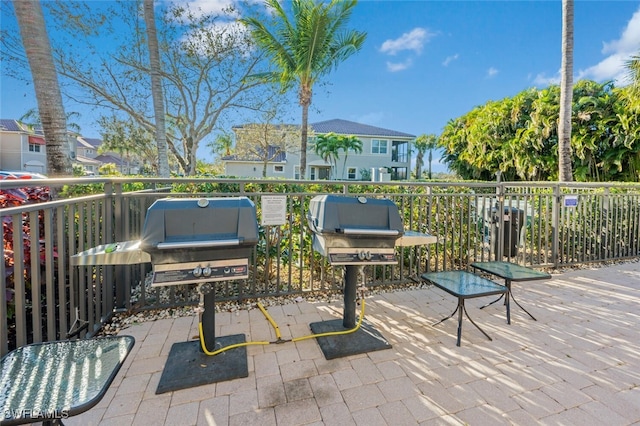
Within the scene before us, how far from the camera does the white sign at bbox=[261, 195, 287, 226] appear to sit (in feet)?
9.48

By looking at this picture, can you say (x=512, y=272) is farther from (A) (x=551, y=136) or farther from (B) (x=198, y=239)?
(A) (x=551, y=136)

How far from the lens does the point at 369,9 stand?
9.09 meters

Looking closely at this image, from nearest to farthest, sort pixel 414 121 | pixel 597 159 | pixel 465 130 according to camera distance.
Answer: pixel 597 159 → pixel 465 130 → pixel 414 121

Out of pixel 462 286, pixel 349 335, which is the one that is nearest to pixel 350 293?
pixel 349 335

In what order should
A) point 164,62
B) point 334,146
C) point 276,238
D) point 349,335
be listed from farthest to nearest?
point 334,146 < point 164,62 < point 276,238 < point 349,335

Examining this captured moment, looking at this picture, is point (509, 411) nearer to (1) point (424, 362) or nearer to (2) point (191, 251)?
(1) point (424, 362)

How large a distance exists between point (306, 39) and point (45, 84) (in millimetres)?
7819

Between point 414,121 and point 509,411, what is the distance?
3172 centimetres

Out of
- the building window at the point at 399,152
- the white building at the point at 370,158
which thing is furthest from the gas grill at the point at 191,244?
the building window at the point at 399,152

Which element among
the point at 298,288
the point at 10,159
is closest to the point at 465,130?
the point at 298,288

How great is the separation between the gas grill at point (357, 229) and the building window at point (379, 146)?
2586 cm

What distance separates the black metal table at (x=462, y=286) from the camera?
2278 mm

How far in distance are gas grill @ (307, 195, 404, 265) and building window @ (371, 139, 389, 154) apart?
25.9 metres

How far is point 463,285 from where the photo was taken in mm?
2439
